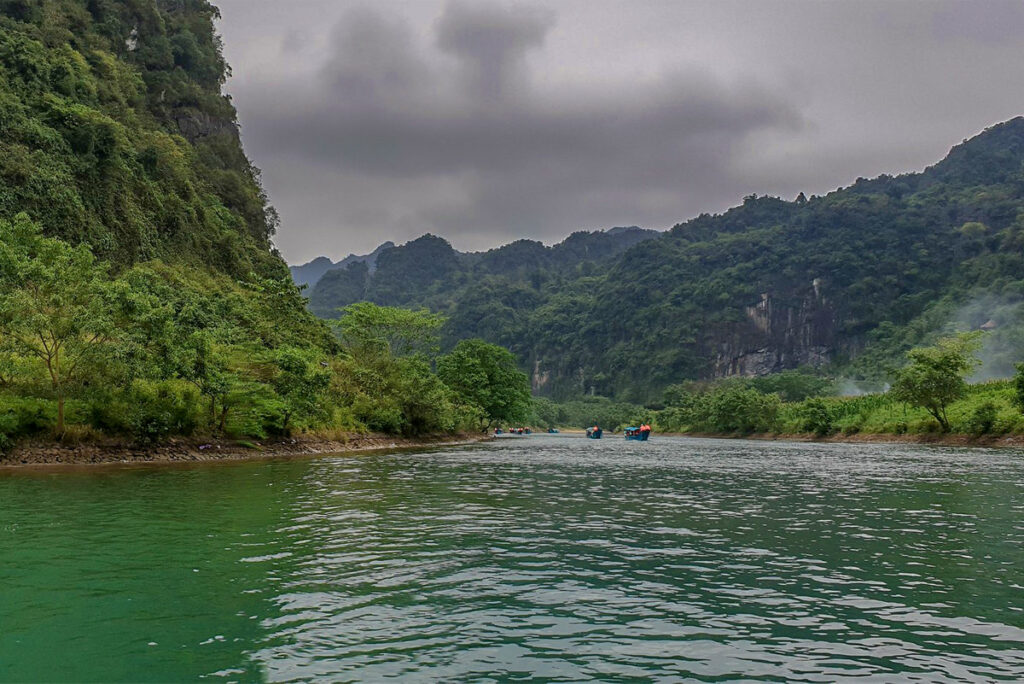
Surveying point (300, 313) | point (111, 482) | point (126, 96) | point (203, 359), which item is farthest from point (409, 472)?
point (126, 96)

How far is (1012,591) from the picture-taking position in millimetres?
11312

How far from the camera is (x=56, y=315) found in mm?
34094

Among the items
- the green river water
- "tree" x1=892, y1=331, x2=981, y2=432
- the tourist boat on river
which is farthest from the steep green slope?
"tree" x1=892, y1=331, x2=981, y2=432

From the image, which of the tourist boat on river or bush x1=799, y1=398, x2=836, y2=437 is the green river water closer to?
bush x1=799, y1=398, x2=836, y2=437

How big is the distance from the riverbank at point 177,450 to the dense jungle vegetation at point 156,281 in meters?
0.74

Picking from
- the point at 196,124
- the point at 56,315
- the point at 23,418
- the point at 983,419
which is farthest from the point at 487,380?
the point at 23,418

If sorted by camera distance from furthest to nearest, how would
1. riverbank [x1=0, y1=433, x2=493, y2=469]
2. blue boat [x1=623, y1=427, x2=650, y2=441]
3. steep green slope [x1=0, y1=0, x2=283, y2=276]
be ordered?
blue boat [x1=623, y1=427, x2=650, y2=441] → steep green slope [x1=0, y1=0, x2=283, y2=276] → riverbank [x1=0, y1=433, x2=493, y2=469]

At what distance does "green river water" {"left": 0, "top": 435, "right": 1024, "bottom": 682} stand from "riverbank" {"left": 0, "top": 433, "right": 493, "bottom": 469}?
9.63 metres

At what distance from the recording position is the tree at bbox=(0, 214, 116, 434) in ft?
109

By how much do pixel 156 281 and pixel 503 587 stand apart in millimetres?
61615

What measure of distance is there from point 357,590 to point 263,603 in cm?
149

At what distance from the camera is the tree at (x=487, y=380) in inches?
3839

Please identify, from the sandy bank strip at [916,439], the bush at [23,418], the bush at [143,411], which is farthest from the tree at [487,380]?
the bush at [23,418]

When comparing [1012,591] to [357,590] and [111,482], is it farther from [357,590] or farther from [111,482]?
[111,482]
